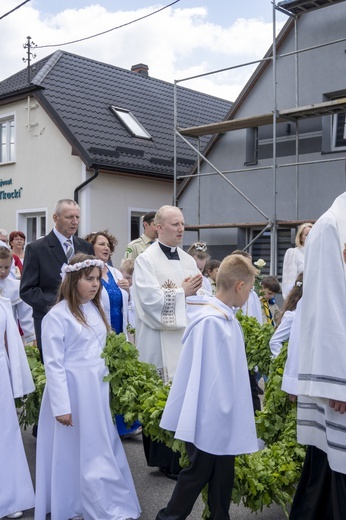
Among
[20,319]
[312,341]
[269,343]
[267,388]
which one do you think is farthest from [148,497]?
[20,319]

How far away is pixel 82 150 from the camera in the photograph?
17.7 meters

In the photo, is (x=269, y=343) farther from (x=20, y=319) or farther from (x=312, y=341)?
(x=20, y=319)

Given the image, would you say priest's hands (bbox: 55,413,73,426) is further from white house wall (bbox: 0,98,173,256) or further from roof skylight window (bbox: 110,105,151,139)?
roof skylight window (bbox: 110,105,151,139)

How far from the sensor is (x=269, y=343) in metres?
5.87

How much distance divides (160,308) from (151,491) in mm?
1447

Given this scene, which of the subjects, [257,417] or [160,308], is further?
[160,308]

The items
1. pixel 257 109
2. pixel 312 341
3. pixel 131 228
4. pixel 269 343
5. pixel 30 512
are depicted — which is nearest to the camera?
pixel 312 341

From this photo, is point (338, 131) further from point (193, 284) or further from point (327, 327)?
point (327, 327)

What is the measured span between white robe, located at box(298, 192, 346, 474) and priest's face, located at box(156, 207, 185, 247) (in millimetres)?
2202

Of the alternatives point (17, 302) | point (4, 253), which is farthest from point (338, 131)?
point (4, 253)

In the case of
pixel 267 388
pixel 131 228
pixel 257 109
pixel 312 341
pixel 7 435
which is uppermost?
pixel 257 109

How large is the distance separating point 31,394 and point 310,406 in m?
2.48

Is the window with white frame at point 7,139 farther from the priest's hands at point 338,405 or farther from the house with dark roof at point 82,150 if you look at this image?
the priest's hands at point 338,405

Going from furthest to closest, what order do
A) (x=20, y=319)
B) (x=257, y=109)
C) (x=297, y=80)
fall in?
(x=257, y=109) < (x=297, y=80) < (x=20, y=319)
